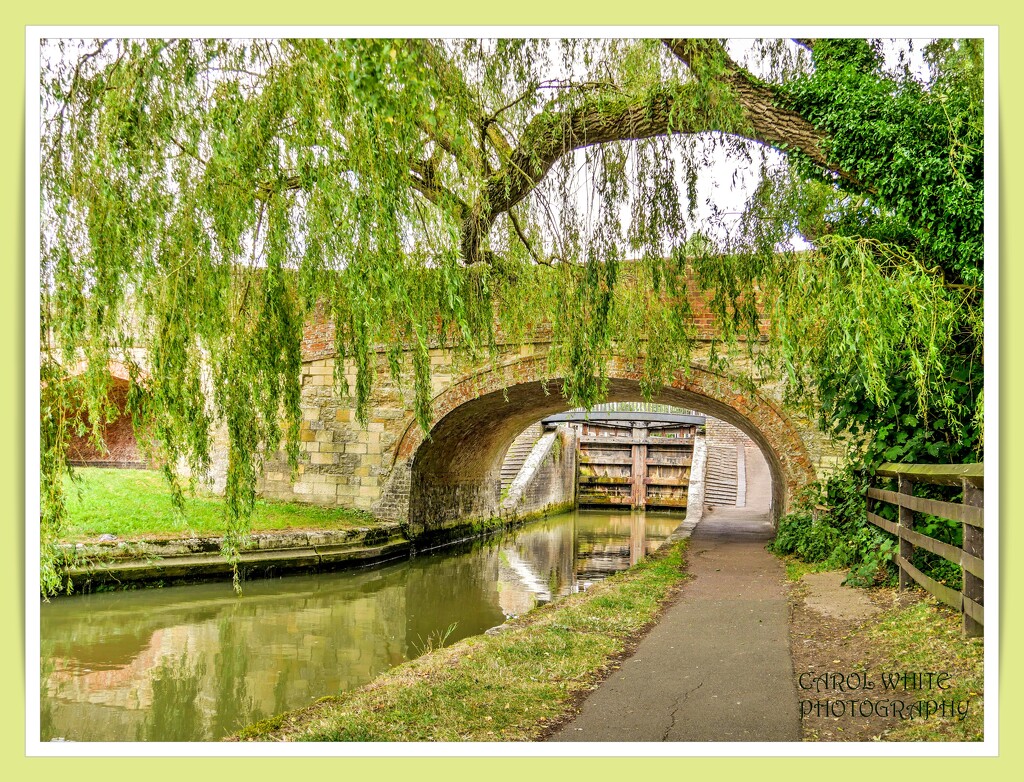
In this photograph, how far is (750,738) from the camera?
134 inches

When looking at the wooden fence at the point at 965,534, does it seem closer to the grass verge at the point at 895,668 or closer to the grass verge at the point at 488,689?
the grass verge at the point at 895,668

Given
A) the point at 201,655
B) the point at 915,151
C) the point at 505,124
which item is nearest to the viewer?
the point at 915,151

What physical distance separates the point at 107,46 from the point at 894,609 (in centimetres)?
551

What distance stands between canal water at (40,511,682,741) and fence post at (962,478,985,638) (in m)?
4.02

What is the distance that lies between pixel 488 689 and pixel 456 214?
2869 mm

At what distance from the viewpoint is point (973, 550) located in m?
3.83

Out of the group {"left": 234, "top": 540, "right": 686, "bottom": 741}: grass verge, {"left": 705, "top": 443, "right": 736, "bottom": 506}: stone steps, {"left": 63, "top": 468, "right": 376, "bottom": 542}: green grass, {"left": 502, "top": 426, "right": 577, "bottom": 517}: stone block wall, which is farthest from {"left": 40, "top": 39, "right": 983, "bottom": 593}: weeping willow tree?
{"left": 705, "top": 443, "right": 736, "bottom": 506}: stone steps

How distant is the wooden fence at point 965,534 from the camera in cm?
378

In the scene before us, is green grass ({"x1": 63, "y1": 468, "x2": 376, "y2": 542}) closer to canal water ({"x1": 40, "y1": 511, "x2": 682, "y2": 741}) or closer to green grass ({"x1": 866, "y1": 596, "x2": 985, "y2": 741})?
canal water ({"x1": 40, "y1": 511, "x2": 682, "y2": 741})
